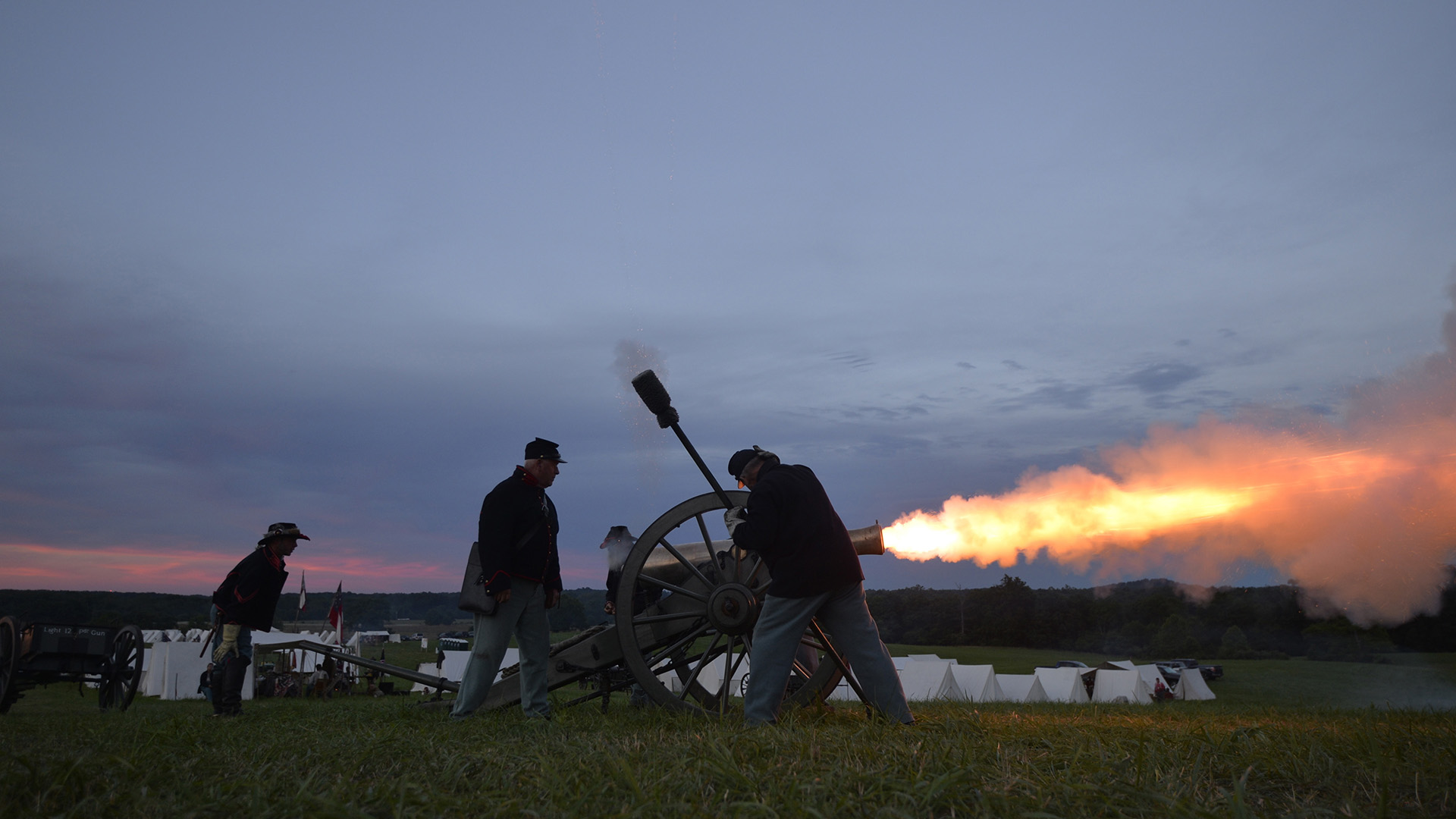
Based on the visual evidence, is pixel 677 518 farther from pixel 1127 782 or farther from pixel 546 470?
pixel 1127 782

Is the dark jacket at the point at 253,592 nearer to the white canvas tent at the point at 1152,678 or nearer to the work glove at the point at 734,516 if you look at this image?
the work glove at the point at 734,516

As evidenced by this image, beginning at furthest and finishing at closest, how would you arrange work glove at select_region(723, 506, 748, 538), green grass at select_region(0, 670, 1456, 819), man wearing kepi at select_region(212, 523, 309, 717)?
man wearing kepi at select_region(212, 523, 309, 717) < work glove at select_region(723, 506, 748, 538) < green grass at select_region(0, 670, 1456, 819)

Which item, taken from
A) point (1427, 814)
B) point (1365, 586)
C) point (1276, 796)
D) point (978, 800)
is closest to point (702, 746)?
point (978, 800)

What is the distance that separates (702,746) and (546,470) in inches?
123

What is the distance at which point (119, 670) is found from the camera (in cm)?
898

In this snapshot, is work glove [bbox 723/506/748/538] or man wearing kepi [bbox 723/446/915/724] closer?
man wearing kepi [bbox 723/446/915/724]

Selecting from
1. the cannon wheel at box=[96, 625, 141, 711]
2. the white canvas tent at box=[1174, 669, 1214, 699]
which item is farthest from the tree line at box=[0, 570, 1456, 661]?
the cannon wheel at box=[96, 625, 141, 711]

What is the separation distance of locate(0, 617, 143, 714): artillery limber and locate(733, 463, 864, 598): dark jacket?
306 inches

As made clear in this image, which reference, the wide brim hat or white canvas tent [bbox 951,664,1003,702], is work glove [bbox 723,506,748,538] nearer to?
the wide brim hat

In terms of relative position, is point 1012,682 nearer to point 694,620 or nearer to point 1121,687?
point 1121,687

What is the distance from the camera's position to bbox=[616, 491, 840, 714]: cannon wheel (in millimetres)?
5219

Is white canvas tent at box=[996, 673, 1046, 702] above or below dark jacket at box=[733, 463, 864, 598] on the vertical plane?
below

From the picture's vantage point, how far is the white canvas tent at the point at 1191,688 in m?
25.4

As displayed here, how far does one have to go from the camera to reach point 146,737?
158 inches
